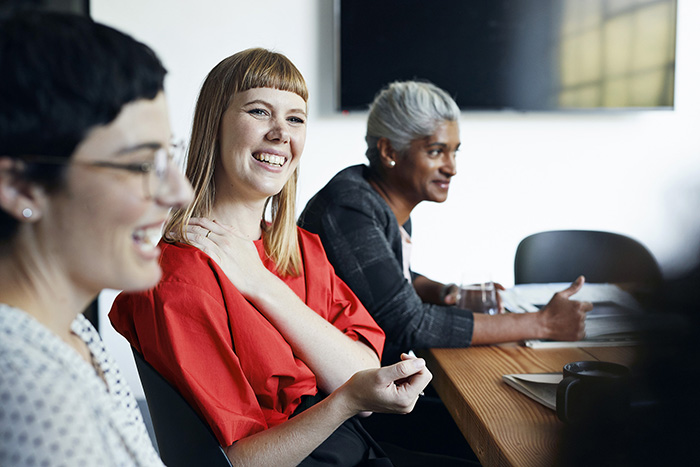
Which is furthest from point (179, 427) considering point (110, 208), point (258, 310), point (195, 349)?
point (110, 208)

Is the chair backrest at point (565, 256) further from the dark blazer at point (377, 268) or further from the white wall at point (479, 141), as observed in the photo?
the dark blazer at point (377, 268)

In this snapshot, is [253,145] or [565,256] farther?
[565,256]

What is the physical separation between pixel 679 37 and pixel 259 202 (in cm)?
282

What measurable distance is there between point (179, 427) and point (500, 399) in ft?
1.80

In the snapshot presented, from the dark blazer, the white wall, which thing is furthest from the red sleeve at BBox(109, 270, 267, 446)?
the white wall

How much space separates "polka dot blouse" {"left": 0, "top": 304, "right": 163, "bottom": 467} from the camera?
A: 512 millimetres

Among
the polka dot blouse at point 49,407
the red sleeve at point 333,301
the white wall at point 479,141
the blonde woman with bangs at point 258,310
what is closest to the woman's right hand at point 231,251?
the blonde woman with bangs at point 258,310

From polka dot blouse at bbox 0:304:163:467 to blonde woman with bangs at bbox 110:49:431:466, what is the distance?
420 millimetres

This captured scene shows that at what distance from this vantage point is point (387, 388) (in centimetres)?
106

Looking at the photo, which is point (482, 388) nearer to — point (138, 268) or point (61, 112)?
point (138, 268)

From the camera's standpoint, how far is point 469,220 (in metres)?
3.27

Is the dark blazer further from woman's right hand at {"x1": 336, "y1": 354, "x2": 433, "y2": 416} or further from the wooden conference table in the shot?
woman's right hand at {"x1": 336, "y1": 354, "x2": 433, "y2": 416}

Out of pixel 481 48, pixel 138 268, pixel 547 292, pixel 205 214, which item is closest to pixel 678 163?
pixel 138 268

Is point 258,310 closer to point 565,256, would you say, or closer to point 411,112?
point 411,112
